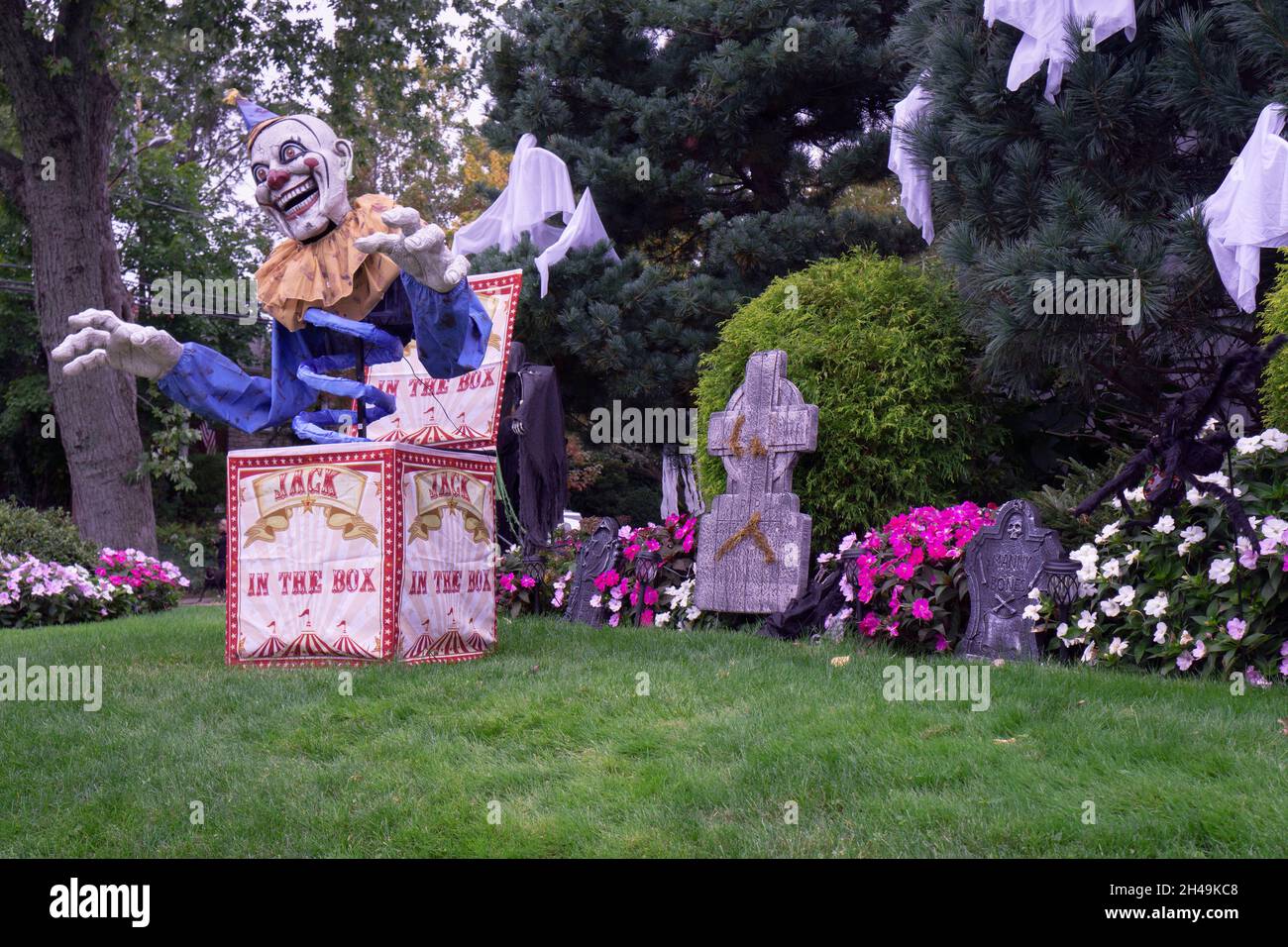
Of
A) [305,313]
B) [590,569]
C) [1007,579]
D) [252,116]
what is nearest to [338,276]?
[305,313]

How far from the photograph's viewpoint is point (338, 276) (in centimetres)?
627

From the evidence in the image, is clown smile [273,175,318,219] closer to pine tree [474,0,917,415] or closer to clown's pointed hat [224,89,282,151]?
clown's pointed hat [224,89,282,151]

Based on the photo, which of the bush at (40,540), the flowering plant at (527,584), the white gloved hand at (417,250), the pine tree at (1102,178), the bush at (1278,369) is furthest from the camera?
the bush at (40,540)

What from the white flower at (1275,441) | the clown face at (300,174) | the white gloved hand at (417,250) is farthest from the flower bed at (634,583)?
the white flower at (1275,441)

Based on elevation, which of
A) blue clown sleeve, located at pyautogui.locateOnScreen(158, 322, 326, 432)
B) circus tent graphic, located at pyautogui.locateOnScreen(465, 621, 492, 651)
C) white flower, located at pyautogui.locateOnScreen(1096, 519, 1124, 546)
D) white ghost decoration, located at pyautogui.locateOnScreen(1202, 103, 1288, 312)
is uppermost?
white ghost decoration, located at pyautogui.locateOnScreen(1202, 103, 1288, 312)

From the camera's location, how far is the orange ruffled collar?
20.6 feet

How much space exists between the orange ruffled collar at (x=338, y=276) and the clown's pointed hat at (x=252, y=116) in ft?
2.09

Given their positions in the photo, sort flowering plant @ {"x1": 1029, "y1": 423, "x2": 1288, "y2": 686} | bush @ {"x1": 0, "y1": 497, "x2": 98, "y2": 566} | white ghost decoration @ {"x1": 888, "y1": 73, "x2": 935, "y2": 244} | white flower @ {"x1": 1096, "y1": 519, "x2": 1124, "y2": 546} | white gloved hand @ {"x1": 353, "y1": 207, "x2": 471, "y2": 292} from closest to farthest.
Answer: flowering plant @ {"x1": 1029, "y1": 423, "x2": 1288, "y2": 686} < white gloved hand @ {"x1": 353, "y1": 207, "x2": 471, "y2": 292} < white flower @ {"x1": 1096, "y1": 519, "x2": 1124, "y2": 546} < white ghost decoration @ {"x1": 888, "y1": 73, "x2": 935, "y2": 244} < bush @ {"x1": 0, "y1": 497, "x2": 98, "y2": 566}

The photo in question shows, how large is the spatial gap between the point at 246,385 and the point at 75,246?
8.12 m

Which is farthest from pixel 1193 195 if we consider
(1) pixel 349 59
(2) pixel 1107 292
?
(1) pixel 349 59

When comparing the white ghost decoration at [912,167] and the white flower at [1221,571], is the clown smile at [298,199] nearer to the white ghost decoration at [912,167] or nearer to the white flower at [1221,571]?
the white ghost decoration at [912,167]

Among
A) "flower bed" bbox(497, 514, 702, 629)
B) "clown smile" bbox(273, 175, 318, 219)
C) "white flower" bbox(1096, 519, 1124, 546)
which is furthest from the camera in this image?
"flower bed" bbox(497, 514, 702, 629)

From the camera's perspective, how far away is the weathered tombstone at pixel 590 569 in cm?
844

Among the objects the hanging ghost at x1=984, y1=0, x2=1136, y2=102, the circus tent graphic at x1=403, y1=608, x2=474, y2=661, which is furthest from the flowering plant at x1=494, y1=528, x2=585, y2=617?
the hanging ghost at x1=984, y1=0, x2=1136, y2=102
